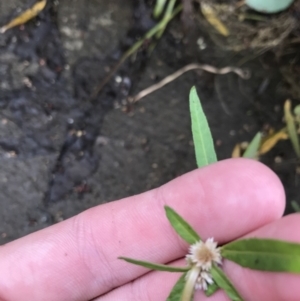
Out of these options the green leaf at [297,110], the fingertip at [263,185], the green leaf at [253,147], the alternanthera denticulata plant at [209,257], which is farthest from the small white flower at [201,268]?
the green leaf at [297,110]

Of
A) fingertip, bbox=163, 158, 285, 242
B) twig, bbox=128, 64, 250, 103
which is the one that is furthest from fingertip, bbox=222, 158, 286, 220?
twig, bbox=128, 64, 250, 103

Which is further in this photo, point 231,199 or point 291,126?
point 291,126

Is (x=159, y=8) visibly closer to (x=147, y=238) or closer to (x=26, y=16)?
(x=26, y=16)

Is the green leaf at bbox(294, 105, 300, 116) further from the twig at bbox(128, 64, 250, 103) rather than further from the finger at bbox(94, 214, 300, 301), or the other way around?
the finger at bbox(94, 214, 300, 301)

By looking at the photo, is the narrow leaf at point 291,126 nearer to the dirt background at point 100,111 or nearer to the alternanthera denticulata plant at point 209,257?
the dirt background at point 100,111

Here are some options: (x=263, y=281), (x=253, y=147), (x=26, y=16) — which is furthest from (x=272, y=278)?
(x=26, y=16)

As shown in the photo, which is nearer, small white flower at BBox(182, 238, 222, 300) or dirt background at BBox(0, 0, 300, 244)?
small white flower at BBox(182, 238, 222, 300)
